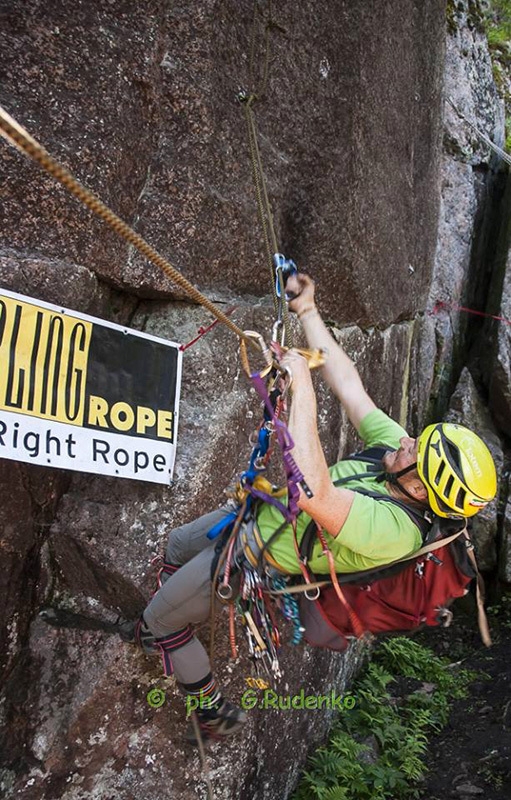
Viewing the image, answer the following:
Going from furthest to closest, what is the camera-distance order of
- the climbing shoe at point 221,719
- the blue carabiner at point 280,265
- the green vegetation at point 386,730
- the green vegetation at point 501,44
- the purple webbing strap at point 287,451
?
1. the green vegetation at point 501,44
2. the green vegetation at point 386,730
3. the climbing shoe at point 221,719
4. the blue carabiner at point 280,265
5. the purple webbing strap at point 287,451

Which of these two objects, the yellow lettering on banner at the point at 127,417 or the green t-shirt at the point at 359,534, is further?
the yellow lettering on banner at the point at 127,417

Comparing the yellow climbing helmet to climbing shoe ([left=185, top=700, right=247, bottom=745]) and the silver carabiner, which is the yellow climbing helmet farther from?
climbing shoe ([left=185, top=700, right=247, bottom=745])

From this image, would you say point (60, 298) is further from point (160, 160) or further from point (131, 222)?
point (160, 160)

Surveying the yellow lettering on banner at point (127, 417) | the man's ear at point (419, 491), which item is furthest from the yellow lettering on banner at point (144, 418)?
the man's ear at point (419, 491)

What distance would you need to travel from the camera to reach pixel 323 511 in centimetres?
245

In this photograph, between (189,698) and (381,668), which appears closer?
(189,698)

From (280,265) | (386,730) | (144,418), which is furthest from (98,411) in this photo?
(386,730)

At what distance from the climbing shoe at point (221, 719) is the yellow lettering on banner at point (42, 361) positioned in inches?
66.9

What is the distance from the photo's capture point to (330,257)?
4516 mm

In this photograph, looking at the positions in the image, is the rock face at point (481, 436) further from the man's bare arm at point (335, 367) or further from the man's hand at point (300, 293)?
the man's hand at point (300, 293)

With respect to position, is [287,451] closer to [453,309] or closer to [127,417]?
[127,417]

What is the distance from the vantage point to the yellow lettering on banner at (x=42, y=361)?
2.95 m

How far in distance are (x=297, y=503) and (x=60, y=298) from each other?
1.61 m

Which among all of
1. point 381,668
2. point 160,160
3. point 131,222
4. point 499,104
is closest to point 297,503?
point 131,222
